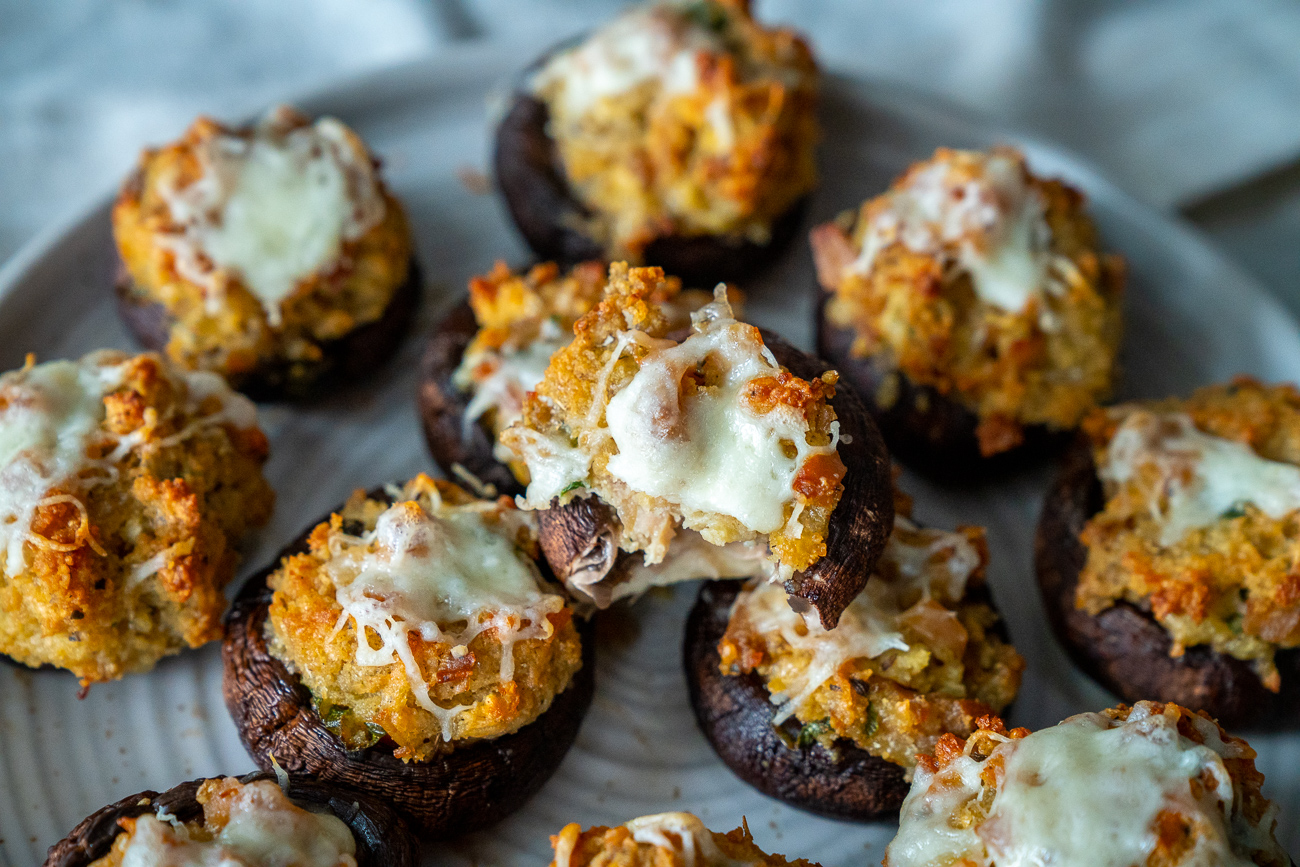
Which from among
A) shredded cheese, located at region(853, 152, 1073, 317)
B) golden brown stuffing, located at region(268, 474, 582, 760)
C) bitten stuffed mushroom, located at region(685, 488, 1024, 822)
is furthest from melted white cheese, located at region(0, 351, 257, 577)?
shredded cheese, located at region(853, 152, 1073, 317)

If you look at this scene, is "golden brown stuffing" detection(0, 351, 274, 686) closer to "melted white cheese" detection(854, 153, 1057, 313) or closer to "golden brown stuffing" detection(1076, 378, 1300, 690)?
"melted white cheese" detection(854, 153, 1057, 313)

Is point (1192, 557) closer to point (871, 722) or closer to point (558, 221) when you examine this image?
point (871, 722)

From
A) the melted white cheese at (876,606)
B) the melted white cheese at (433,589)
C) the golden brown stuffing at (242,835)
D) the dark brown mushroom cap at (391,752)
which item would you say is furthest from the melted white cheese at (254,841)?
the melted white cheese at (876,606)

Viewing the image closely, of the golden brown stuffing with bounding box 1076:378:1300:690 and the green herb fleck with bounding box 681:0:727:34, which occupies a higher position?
the green herb fleck with bounding box 681:0:727:34

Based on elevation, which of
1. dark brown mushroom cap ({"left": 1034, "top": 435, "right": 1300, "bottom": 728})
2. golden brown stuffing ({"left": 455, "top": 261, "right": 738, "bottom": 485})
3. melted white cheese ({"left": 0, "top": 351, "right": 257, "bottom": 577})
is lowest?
dark brown mushroom cap ({"left": 1034, "top": 435, "right": 1300, "bottom": 728})

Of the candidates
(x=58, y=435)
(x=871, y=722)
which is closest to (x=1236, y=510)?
(x=871, y=722)

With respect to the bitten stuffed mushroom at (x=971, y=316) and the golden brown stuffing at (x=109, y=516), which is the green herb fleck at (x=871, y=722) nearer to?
the bitten stuffed mushroom at (x=971, y=316)
